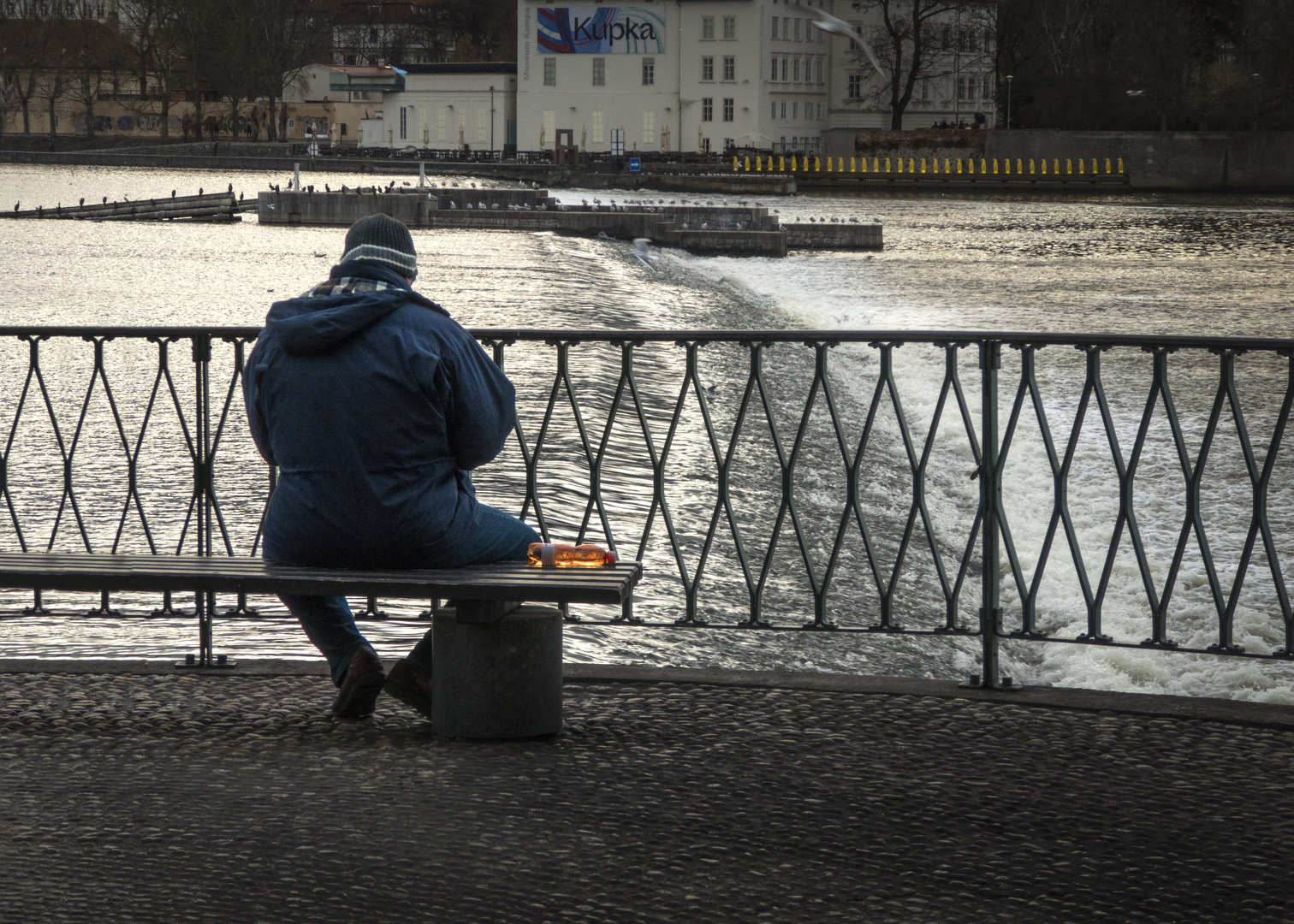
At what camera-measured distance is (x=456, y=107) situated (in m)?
97.4

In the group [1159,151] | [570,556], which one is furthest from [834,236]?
[570,556]

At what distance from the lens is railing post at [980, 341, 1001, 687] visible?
5.07 metres

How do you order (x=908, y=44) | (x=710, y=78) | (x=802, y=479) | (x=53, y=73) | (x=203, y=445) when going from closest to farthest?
1. (x=203, y=445)
2. (x=802, y=479)
3. (x=710, y=78)
4. (x=908, y=44)
5. (x=53, y=73)

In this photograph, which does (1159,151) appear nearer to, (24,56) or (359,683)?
(359,683)

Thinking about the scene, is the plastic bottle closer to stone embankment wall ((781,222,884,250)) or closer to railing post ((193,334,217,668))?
railing post ((193,334,217,668))

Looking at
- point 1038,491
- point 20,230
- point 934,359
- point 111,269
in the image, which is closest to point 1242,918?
point 1038,491

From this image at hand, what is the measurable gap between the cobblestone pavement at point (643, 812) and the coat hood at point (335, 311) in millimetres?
1057

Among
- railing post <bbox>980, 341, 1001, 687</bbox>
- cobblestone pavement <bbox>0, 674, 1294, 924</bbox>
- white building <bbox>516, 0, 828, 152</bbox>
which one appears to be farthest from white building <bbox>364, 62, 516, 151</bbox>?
cobblestone pavement <bbox>0, 674, 1294, 924</bbox>

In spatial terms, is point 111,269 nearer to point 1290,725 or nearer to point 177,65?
point 1290,725

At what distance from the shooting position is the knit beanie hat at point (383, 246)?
4.32 metres

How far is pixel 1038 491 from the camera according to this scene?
41.6 feet

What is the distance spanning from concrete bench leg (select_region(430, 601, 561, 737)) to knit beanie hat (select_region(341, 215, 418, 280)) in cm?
89

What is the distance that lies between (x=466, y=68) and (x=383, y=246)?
95.0 meters

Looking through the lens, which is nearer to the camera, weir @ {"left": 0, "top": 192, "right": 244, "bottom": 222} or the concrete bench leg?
the concrete bench leg
